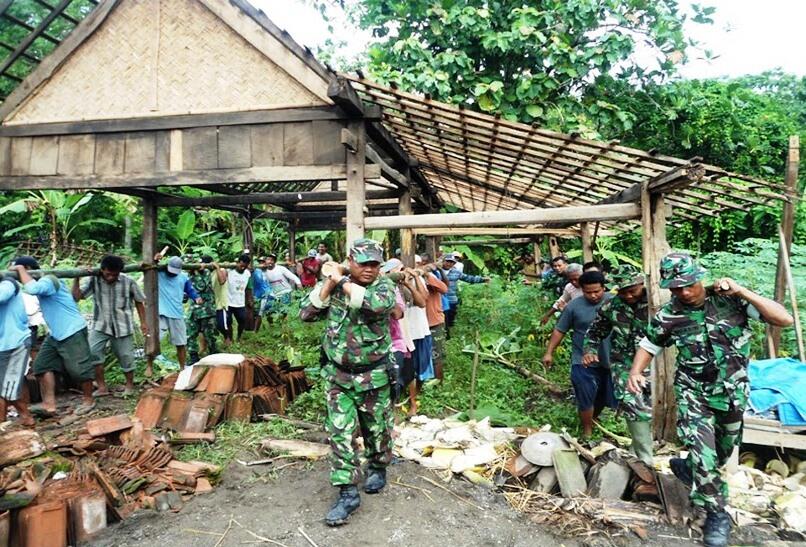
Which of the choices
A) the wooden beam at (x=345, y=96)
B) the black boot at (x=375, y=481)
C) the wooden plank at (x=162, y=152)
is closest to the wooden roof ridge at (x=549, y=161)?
the wooden beam at (x=345, y=96)

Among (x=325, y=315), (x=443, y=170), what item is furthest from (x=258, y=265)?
(x=325, y=315)

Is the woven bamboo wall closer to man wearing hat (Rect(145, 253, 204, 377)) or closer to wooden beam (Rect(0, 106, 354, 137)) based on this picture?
wooden beam (Rect(0, 106, 354, 137))

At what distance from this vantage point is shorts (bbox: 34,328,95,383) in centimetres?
587

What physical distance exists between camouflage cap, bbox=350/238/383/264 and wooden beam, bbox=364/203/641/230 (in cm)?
106

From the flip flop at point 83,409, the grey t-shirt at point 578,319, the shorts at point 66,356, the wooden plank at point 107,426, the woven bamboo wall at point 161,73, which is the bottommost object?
the flip flop at point 83,409

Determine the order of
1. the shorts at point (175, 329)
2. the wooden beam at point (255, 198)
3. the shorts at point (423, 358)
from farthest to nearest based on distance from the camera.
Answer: the wooden beam at point (255, 198) → the shorts at point (175, 329) → the shorts at point (423, 358)

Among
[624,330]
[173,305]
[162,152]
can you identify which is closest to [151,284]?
[173,305]

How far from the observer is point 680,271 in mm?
3439

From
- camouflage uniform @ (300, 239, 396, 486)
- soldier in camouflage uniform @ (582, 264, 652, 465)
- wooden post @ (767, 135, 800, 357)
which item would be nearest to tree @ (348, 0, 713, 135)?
wooden post @ (767, 135, 800, 357)

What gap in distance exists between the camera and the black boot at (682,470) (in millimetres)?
3695

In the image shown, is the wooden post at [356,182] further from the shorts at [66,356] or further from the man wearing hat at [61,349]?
the shorts at [66,356]

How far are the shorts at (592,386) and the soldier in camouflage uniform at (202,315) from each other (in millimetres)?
5578

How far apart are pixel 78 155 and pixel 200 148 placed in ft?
4.56

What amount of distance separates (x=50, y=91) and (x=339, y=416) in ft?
15.6
